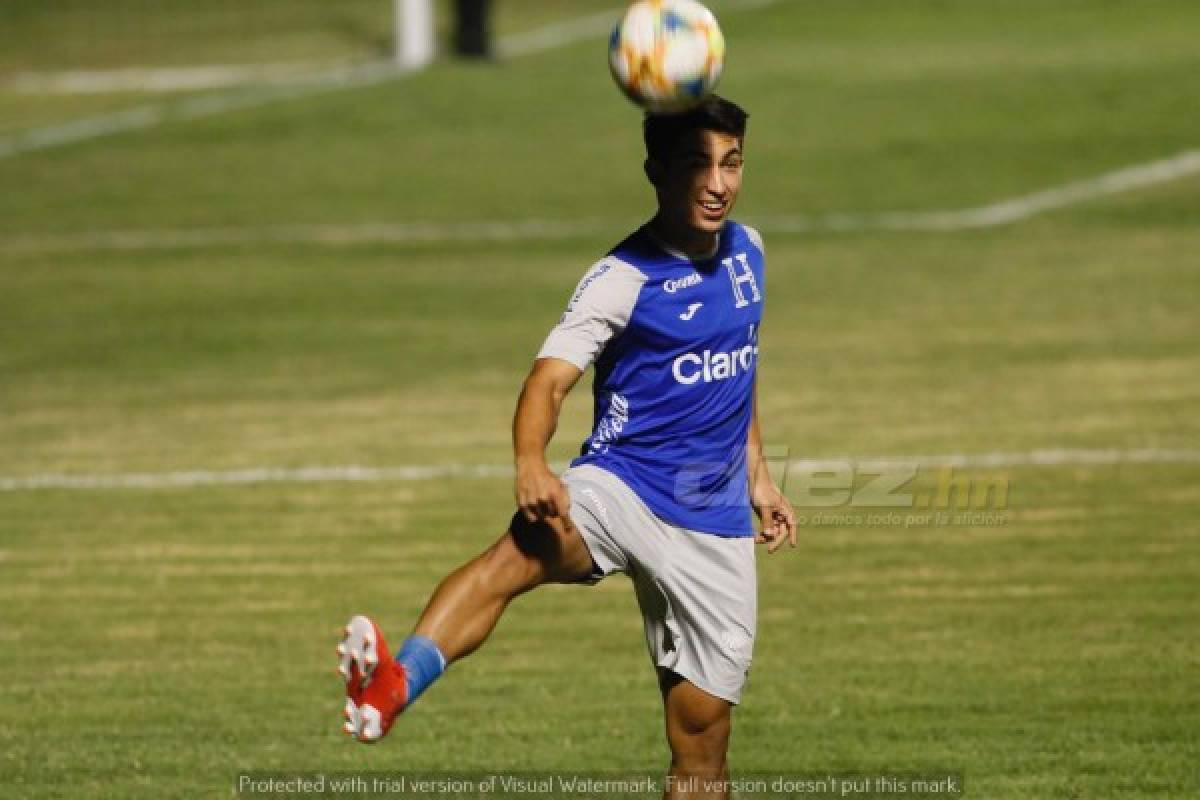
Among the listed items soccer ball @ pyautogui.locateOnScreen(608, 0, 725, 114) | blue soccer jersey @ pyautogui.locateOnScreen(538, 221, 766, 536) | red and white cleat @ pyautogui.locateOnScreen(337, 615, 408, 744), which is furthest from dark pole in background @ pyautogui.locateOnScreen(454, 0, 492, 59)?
red and white cleat @ pyautogui.locateOnScreen(337, 615, 408, 744)

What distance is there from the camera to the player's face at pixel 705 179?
751 cm

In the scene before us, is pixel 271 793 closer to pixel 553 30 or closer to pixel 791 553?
pixel 791 553

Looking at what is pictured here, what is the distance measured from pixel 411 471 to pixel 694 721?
7.76 m

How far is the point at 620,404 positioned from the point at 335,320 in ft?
46.4

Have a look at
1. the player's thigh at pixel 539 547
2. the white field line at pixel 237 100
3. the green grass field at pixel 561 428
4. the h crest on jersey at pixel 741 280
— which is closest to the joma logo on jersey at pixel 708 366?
the h crest on jersey at pixel 741 280

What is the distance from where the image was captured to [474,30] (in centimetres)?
3947

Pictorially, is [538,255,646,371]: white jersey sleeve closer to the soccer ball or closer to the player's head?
the player's head

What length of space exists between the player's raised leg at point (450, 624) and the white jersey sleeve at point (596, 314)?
0.50 m

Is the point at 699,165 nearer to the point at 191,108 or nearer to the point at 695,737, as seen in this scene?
the point at 695,737

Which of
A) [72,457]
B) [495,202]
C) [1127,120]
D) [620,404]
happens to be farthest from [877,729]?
[1127,120]

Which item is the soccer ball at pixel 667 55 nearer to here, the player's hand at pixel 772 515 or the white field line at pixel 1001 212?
the player's hand at pixel 772 515

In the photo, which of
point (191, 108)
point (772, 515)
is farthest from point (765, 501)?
point (191, 108)

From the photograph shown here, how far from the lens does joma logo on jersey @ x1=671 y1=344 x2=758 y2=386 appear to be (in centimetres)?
765

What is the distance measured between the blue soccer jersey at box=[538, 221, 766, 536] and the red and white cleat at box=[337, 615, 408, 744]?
3.50ft
